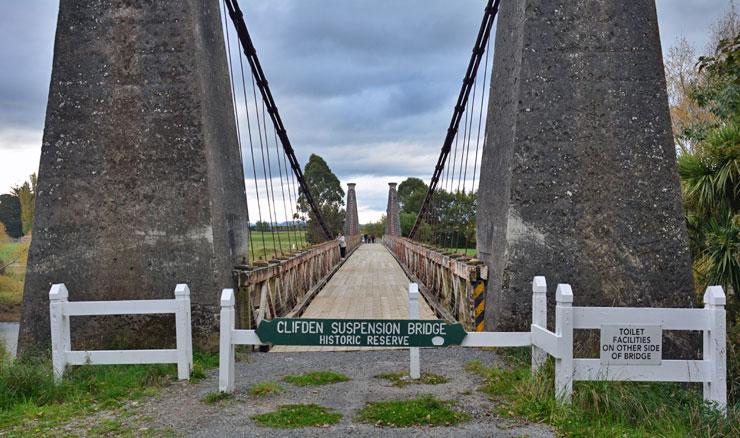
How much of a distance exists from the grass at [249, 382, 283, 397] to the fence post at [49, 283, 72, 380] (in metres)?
1.49

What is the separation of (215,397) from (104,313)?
1.15 meters

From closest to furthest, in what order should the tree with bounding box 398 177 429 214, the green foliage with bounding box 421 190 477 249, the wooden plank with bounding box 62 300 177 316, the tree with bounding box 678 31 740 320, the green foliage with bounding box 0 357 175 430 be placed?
1. the green foliage with bounding box 0 357 175 430
2. the wooden plank with bounding box 62 300 177 316
3. the tree with bounding box 678 31 740 320
4. the green foliage with bounding box 421 190 477 249
5. the tree with bounding box 398 177 429 214

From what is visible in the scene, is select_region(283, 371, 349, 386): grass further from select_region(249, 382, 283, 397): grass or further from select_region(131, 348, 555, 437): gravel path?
select_region(249, 382, 283, 397): grass

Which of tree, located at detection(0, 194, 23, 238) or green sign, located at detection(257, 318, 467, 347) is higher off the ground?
tree, located at detection(0, 194, 23, 238)

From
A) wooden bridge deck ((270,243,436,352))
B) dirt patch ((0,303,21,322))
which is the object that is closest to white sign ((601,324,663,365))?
wooden bridge deck ((270,243,436,352))

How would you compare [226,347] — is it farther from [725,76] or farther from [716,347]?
[725,76]

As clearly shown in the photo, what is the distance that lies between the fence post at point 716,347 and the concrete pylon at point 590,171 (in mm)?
1872

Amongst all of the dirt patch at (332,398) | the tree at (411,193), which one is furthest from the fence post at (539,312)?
the tree at (411,193)

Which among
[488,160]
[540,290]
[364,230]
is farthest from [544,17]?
[364,230]

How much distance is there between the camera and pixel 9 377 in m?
4.40

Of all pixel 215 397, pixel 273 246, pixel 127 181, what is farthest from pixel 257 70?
pixel 215 397

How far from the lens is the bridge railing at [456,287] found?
653 centimetres

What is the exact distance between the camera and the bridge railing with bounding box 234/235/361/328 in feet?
→ 20.8

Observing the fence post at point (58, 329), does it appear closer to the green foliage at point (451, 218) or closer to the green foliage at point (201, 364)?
the green foliage at point (201, 364)
